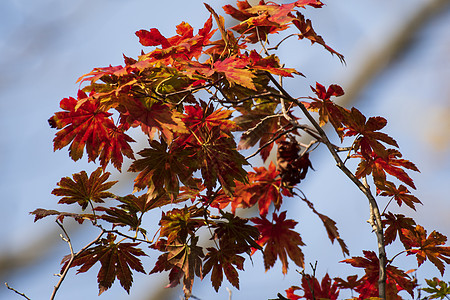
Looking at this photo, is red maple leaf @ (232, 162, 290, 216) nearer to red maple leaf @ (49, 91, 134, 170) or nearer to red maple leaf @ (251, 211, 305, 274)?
red maple leaf @ (251, 211, 305, 274)

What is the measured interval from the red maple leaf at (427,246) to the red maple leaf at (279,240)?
0.33 m

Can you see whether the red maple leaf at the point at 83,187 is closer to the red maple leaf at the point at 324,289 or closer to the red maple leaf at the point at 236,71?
the red maple leaf at the point at 236,71

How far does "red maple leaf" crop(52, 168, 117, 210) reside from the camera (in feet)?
4.06

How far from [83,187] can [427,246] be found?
1.01 metres

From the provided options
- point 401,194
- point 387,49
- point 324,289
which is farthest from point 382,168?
point 387,49

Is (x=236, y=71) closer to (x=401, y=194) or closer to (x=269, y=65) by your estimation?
(x=269, y=65)

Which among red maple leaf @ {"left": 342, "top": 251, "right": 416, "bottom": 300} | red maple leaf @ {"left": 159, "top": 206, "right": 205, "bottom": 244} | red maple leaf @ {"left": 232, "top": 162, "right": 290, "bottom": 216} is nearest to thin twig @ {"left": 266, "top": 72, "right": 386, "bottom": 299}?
red maple leaf @ {"left": 342, "top": 251, "right": 416, "bottom": 300}

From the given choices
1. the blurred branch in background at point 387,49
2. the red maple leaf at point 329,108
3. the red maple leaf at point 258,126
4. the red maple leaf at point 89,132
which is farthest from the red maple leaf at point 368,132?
the blurred branch in background at point 387,49

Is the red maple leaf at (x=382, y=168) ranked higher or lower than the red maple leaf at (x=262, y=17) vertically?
lower

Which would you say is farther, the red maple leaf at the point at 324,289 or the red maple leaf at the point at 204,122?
the red maple leaf at the point at 324,289

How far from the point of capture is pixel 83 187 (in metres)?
1.25

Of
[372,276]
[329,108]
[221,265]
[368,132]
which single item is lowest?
[372,276]

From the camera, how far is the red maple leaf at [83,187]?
1.24 m

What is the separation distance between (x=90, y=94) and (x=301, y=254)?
740mm
